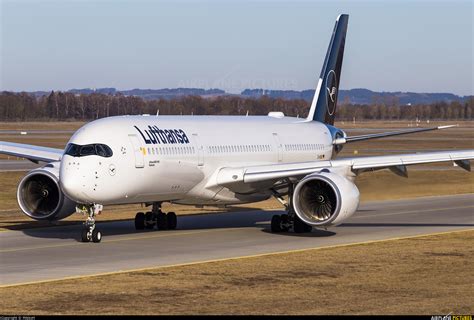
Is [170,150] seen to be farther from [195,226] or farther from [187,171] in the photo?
[195,226]

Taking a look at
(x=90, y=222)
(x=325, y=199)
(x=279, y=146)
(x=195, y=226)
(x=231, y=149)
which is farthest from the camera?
(x=279, y=146)

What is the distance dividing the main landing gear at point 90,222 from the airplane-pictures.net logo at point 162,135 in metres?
2.76

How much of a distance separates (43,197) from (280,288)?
14206mm

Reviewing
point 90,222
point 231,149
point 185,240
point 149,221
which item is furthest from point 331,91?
point 90,222

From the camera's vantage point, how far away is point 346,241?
33.2 m

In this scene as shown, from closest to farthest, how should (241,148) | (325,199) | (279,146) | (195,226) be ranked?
(325,199) → (241,148) → (195,226) → (279,146)

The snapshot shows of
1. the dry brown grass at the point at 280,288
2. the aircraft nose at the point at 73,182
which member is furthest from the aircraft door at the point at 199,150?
the dry brown grass at the point at 280,288

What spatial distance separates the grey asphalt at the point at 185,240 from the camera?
2712 centimetres

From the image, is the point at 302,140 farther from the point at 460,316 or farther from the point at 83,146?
the point at 460,316

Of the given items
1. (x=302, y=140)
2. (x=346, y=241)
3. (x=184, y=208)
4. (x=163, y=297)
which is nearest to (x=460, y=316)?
(x=163, y=297)

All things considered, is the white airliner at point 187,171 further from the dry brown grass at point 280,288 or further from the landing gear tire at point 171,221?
the dry brown grass at point 280,288

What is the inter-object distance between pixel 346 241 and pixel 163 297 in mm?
12417

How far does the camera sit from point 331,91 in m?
46.3

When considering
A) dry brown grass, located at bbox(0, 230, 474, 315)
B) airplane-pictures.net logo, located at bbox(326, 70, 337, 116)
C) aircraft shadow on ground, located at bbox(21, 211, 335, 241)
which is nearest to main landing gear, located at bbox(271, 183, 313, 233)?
aircraft shadow on ground, located at bbox(21, 211, 335, 241)
